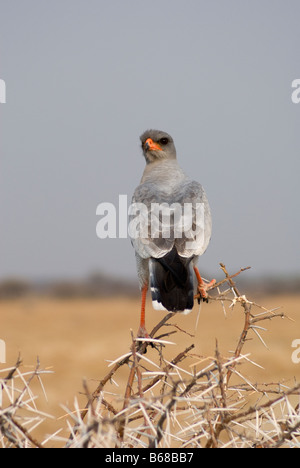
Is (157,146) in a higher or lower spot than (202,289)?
higher

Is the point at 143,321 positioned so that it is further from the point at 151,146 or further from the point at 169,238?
the point at 151,146

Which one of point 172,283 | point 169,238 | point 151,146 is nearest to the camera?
point 172,283

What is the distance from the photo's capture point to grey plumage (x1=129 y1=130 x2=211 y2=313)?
4.36 m

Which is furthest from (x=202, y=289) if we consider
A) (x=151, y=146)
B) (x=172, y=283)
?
(x=151, y=146)

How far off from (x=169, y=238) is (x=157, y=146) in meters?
2.59

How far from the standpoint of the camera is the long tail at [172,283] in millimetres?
4234

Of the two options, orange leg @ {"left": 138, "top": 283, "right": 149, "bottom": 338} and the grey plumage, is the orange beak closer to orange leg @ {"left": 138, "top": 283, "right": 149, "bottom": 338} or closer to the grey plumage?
the grey plumage

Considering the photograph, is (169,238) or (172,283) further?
(169,238)

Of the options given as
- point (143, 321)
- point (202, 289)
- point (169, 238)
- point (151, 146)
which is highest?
point (151, 146)

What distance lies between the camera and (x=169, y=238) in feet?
15.5
